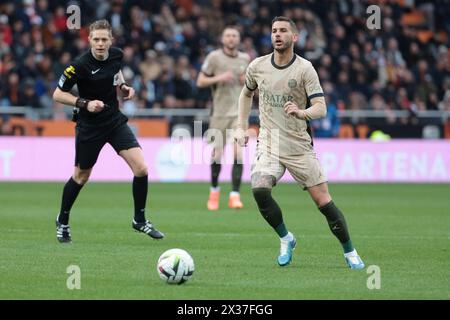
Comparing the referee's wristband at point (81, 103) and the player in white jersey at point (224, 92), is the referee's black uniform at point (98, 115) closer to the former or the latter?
the referee's wristband at point (81, 103)

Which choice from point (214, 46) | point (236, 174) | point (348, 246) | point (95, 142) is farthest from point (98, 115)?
point (214, 46)

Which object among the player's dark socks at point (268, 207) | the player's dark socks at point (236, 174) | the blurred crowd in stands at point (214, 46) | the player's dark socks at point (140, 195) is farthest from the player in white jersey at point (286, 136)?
the blurred crowd in stands at point (214, 46)

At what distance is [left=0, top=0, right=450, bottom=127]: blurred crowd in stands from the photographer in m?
25.9

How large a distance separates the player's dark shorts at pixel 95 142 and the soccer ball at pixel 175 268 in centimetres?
323

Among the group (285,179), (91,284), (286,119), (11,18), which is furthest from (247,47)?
(91,284)

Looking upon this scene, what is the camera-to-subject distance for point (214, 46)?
28.9 m

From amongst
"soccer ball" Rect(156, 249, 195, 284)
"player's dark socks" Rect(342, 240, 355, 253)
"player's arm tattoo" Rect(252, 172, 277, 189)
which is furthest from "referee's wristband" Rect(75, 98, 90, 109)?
"player's dark socks" Rect(342, 240, 355, 253)

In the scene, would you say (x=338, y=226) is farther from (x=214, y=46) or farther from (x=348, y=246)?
(x=214, y=46)

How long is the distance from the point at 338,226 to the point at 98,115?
326cm

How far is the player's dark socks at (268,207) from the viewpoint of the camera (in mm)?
9898

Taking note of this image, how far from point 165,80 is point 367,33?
728cm

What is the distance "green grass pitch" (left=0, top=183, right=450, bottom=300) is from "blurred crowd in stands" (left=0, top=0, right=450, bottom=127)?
6.88 metres

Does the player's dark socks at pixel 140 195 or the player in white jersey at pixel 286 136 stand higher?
the player in white jersey at pixel 286 136

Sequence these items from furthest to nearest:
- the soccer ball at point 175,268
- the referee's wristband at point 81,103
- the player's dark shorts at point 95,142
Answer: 1. the player's dark shorts at point 95,142
2. the referee's wristband at point 81,103
3. the soccer ball at point 175,268
